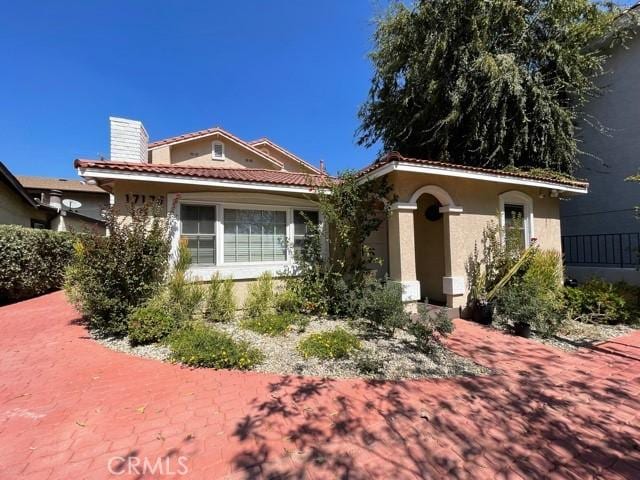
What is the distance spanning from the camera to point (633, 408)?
13.1ft

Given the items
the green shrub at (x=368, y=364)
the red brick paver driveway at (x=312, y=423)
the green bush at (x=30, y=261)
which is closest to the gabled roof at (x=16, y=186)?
the green bush at (x=30, y=261)

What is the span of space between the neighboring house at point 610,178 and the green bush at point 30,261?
18.4 m

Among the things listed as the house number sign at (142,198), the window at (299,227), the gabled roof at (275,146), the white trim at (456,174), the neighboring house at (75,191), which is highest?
the gabled roof at (275,146)

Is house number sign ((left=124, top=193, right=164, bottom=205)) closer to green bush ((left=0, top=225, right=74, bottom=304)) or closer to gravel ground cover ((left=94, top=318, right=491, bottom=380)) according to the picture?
gravel ground cover ((left=94, top=318, right=491, bottom=380))

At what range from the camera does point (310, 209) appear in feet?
29.0

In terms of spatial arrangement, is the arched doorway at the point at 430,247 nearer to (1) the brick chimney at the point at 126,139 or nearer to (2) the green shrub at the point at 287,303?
(2) the green shrub at the point at 287,303

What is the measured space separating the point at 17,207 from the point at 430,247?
63.4ft

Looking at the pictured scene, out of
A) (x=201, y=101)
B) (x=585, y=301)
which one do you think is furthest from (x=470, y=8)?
(x=201, y=101)

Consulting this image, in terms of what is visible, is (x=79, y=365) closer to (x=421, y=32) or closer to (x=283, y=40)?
(x=283, y=40)

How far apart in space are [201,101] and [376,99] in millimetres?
10950

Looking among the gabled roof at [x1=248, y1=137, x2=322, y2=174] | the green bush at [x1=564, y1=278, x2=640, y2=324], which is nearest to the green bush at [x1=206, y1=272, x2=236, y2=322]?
the green bush at [x1=564, y1=278, x2=640, y2=324]

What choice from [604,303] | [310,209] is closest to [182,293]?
[310,209]

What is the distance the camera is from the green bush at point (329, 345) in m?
5.26

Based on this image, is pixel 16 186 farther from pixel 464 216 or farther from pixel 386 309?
pixel 464 216
